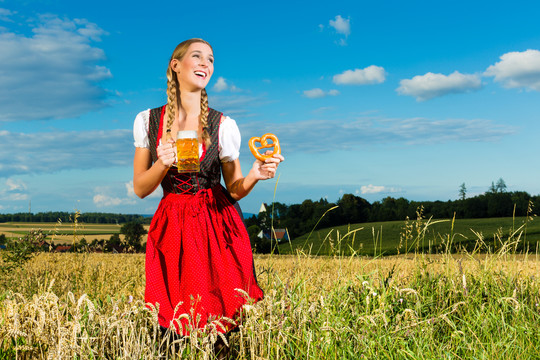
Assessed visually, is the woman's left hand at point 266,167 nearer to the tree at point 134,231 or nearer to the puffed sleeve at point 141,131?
the puffed sleeve at point 141,131

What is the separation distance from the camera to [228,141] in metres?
3.23

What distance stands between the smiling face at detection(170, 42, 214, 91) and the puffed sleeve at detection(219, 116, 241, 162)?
332mm

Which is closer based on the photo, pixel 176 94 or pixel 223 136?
pixel 223 136

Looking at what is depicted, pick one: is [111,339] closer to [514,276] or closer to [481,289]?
[481,289]

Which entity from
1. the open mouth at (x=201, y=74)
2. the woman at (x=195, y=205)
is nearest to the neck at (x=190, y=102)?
the woman at (x=195, y=205)

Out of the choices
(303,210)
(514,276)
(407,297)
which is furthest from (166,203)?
(303,210)

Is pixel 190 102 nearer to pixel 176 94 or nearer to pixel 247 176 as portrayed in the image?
pixel 176 94

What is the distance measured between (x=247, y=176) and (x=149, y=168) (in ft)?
2.27

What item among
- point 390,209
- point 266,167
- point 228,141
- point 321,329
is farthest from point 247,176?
point 390,209

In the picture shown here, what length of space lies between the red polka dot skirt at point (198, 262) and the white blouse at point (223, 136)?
0.97ft

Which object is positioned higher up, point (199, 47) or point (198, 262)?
point (199, 47)

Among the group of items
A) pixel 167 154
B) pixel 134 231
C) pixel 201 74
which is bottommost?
pixel 134 231

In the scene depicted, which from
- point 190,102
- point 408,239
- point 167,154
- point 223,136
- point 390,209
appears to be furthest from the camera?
point 390,209

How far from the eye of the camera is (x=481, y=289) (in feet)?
11.8
